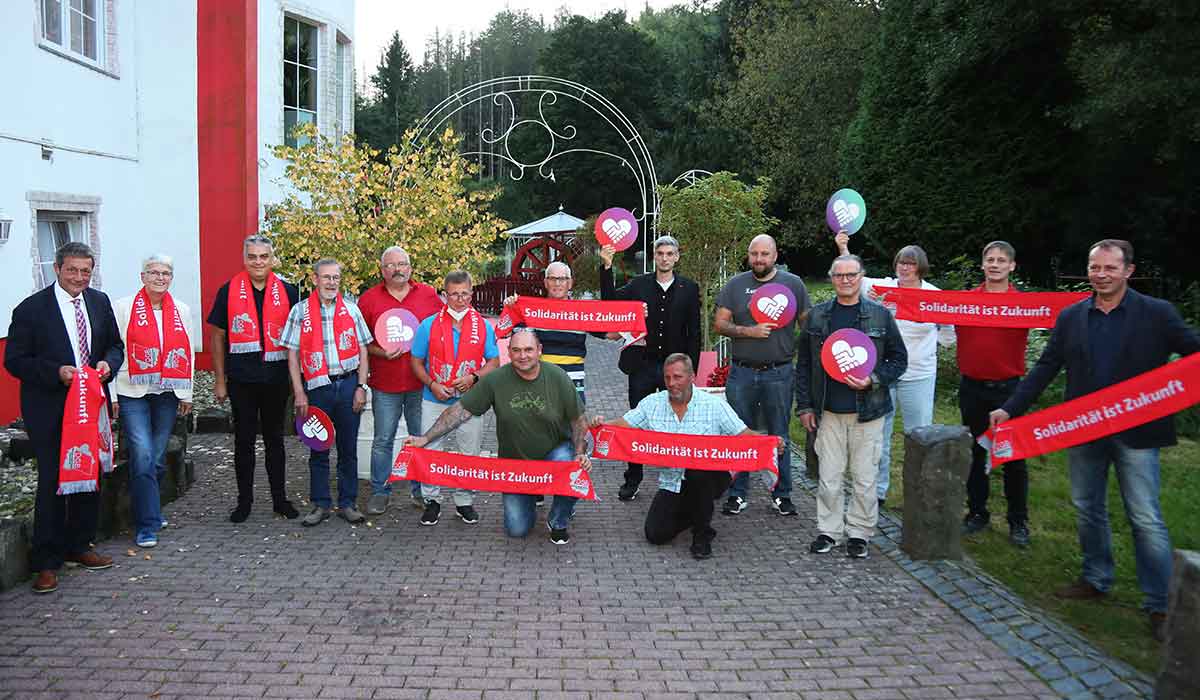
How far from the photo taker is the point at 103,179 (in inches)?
448

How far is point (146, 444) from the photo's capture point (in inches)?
245

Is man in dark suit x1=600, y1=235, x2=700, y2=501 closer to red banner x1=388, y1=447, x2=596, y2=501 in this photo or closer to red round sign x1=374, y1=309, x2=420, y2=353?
red banner x1=388, y1=447, x2=596, y2=501

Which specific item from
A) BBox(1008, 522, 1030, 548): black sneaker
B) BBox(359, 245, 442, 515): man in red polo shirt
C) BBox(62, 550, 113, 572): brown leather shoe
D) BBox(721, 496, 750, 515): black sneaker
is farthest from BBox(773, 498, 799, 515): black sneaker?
BBox(62, 550, 113, 572): brown leather shoe

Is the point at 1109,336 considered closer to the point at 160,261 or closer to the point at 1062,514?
the point at 1062,514

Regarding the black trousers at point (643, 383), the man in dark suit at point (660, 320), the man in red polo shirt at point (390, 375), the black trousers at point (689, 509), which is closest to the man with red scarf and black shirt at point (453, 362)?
the man in red polo shirt at point (390, 375)

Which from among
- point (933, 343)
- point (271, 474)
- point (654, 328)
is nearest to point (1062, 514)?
point (933, 343)

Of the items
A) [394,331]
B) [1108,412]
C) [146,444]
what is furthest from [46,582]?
[1108,412]

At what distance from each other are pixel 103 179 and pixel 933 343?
1011cm

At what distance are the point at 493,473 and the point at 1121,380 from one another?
4.01 metres

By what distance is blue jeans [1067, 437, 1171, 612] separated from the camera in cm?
499

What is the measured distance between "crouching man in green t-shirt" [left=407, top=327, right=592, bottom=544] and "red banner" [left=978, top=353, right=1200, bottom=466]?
2883 mm

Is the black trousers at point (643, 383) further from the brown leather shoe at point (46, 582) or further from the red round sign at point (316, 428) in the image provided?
the brown leather shoe at point (46, 582)

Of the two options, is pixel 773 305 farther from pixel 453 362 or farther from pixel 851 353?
pixel 453 362

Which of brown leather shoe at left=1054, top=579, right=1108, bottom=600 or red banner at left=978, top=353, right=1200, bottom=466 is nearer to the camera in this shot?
red banner at left=978, top=353, right=1200, bottom=466
